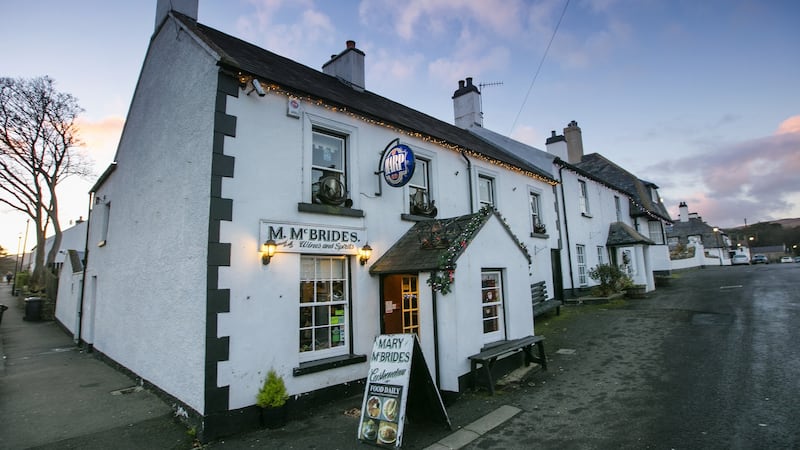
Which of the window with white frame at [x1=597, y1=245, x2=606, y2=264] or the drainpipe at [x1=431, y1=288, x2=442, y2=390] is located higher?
the window with white frame at [x1=597, y1=245, x2=606, y2=264]

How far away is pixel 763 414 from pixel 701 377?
5.60 ft

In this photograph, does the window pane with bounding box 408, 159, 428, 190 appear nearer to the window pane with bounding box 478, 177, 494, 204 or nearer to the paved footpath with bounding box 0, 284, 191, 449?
the window pane with bounding box 478, 177, 494, 204

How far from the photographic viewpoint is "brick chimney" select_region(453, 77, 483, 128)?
734 inches

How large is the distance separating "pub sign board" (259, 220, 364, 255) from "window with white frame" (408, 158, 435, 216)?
6.84 ft

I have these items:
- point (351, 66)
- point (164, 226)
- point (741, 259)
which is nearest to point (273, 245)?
point (164, 226)

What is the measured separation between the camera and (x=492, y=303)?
28.0ft

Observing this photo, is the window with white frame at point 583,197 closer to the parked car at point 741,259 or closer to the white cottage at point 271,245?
the white cottage at point 271,245

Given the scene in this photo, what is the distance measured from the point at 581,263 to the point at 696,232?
155 feet

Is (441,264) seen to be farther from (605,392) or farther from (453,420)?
(605,392)

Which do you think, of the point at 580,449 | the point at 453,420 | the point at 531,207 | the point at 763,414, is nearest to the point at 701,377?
the point at 763,414

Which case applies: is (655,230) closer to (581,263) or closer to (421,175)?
(581,263)

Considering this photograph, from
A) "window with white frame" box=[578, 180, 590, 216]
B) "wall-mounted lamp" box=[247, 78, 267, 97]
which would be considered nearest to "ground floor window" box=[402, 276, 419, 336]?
"wall-mounted lamp" box=[247, 78, 267, 97]

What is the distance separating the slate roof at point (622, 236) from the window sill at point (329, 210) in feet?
57.1

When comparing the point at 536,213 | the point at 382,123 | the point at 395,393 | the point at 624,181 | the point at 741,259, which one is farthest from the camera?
the point at 741,259
